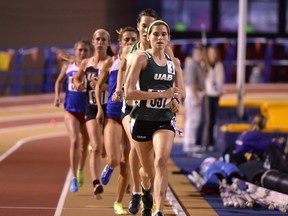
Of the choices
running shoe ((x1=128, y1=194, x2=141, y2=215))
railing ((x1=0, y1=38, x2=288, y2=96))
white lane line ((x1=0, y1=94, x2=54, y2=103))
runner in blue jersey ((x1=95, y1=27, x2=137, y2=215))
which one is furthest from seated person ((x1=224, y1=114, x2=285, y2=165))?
railing ((x1=0, y1=38, x2=288, y2=96))

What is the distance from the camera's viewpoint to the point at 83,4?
1463 inches

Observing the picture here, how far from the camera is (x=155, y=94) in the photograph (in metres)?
10.7

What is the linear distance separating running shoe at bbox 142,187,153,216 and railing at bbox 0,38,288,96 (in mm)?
22638

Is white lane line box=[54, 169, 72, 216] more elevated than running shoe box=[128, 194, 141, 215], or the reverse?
running shoe box=[128, 194, 141, 215]

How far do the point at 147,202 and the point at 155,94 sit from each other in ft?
4.41

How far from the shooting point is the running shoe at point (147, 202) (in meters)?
11.4

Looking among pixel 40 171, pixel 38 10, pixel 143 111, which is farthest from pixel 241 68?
pixel 38 10

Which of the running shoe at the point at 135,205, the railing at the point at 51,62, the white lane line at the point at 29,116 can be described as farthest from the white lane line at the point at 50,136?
the railing at the point at 51,62

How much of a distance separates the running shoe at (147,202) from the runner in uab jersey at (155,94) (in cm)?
58

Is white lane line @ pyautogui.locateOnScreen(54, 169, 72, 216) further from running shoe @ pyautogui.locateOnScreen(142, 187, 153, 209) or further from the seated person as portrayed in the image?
the seated person

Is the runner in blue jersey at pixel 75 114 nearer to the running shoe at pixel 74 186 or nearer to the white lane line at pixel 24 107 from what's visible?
the running shoe at pixel 74 186

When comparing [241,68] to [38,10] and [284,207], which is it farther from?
[38,10]

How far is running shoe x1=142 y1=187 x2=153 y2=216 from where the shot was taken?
37.3ft

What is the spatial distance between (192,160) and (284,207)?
749 centimetres
